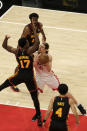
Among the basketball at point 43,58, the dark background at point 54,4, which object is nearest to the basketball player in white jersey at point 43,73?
the basketball at point 43,58

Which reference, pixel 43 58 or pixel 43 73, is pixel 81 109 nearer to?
pixel 43 73

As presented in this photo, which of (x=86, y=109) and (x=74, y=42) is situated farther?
(x=74, y=42)

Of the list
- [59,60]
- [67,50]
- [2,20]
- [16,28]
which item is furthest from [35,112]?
[2,20]

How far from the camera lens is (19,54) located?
694 cm

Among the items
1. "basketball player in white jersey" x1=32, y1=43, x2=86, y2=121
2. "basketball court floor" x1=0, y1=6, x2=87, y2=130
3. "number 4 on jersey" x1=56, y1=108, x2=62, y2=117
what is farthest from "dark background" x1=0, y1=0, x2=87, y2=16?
"number 4 on jersey" x1=56, y1=108, x2=62, y2=117

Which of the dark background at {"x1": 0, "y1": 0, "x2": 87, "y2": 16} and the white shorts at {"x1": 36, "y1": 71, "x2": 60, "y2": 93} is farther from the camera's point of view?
the dark background at {"x1": 0, "y1": 0, "x2": 87, "y2": 16}

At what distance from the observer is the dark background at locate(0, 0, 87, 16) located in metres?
13.4

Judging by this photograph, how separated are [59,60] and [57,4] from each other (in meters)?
4.35

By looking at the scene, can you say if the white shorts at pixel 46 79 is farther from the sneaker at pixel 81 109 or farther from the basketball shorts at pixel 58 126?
the basketball shorts at pixel 58 126

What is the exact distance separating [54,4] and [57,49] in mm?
3668

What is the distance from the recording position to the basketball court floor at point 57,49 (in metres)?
8.37

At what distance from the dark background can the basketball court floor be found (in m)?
0.27

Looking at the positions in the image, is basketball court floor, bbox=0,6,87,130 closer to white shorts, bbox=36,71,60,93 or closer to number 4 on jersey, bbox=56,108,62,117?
white shorts, bbox=36,71,60,93

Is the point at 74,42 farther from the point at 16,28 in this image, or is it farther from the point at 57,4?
the point at 57,4
